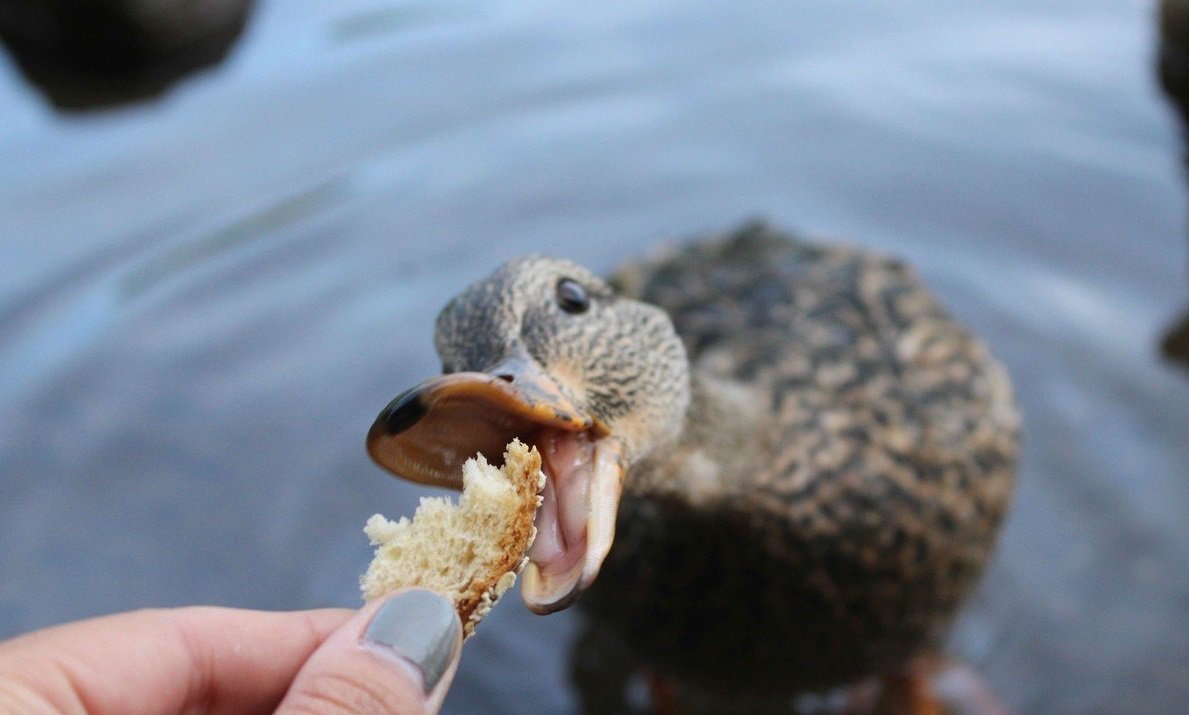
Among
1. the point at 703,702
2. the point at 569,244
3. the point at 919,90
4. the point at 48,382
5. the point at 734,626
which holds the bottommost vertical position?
the point at 703,702

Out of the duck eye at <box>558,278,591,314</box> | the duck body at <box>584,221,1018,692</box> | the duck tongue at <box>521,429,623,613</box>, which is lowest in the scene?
the duck body at <box>584,221,1018,692</box>

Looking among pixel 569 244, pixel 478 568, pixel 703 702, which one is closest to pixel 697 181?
pixel 569 244

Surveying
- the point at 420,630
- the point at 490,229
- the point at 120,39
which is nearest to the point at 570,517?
the point at 420,630

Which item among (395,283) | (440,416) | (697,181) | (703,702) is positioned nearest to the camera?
(440,416)

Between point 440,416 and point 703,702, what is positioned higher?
point 440,416

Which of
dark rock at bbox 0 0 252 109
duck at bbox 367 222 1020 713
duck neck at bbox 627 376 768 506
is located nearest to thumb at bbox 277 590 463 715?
Result: duck at bbox 367 222 1020 713

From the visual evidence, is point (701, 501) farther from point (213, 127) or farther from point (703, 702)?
point (213, 127)

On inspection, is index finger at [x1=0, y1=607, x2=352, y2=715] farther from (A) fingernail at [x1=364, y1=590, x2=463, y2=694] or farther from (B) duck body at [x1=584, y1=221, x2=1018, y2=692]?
(B) duck body at [x1=584, y1=221, x2=1018, y2=692]

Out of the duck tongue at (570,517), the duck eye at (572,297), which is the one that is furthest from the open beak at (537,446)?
the duck eye at (572,297)
